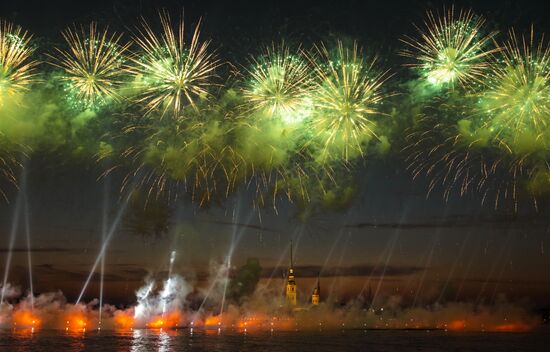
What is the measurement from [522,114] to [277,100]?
9.53 meters

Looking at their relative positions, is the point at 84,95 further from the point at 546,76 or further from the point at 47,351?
the point at 47,351

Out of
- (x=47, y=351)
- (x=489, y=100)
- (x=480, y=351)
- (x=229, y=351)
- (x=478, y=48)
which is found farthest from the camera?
(x=480, y=351)

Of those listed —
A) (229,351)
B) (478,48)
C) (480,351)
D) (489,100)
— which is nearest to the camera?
(478,48)

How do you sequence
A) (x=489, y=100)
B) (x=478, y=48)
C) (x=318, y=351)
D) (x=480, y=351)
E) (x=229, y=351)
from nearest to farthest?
(x=478, y=48) → (x=489, y=100) → (x=229, y=351) → (x=318, y=351) → (x=480, y=351)

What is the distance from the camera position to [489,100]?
77.8 feet

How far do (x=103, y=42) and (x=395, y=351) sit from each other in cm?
10288

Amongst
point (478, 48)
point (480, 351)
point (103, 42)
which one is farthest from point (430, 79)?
point (480, 351)

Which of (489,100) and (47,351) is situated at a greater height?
(489,100)

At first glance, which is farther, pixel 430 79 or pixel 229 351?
pixel 229 351

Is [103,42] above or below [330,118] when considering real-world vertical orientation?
above

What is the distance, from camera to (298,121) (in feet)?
81.7

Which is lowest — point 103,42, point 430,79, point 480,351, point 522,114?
point 480,351

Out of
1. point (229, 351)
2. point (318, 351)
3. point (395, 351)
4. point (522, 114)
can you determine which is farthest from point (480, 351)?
point (522, 114)

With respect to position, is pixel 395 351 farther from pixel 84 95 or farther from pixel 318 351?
pixel 84 95
